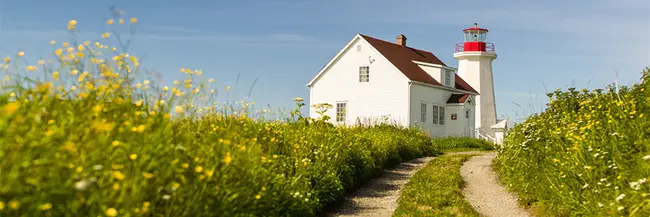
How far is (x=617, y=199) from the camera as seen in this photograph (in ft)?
22.1

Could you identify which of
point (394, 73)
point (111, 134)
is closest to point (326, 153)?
point (111, 134)

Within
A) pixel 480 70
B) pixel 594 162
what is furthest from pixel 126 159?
pixel 480 70

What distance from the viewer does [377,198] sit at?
10797mm

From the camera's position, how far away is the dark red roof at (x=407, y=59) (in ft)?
101

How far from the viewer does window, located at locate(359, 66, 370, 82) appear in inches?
1220

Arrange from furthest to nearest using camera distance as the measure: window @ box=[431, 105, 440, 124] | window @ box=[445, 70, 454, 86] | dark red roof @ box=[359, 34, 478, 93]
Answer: window @ box=[445, 70, 454, 86]
window @ box=[431, 105, 440, 124]
dark red roof @ box=[359, 34, 478, 93]

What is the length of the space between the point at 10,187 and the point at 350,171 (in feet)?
25.0

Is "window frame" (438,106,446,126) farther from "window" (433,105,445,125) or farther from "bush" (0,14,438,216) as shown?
"bush" (0,14,438,216)

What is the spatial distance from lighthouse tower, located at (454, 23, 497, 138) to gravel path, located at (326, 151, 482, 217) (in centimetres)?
2257

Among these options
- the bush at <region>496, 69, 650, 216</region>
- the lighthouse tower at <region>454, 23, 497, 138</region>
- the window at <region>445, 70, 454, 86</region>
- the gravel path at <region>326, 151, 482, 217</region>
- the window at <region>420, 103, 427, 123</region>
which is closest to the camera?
the bush at <region>496, 69, 650, 216</region>

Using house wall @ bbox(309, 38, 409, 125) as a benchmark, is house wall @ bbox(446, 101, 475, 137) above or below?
below

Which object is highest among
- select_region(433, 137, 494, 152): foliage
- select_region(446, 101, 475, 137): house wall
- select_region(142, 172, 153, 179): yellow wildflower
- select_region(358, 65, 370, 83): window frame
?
select_region(358, 65, 370, 83): window frame

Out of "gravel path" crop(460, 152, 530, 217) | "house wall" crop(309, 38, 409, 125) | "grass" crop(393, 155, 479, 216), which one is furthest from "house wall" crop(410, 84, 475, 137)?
"grass" crop(393, 155, 479, 216)

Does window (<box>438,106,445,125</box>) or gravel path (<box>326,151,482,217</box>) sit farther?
window (<box>438,106,445,125</box>)
